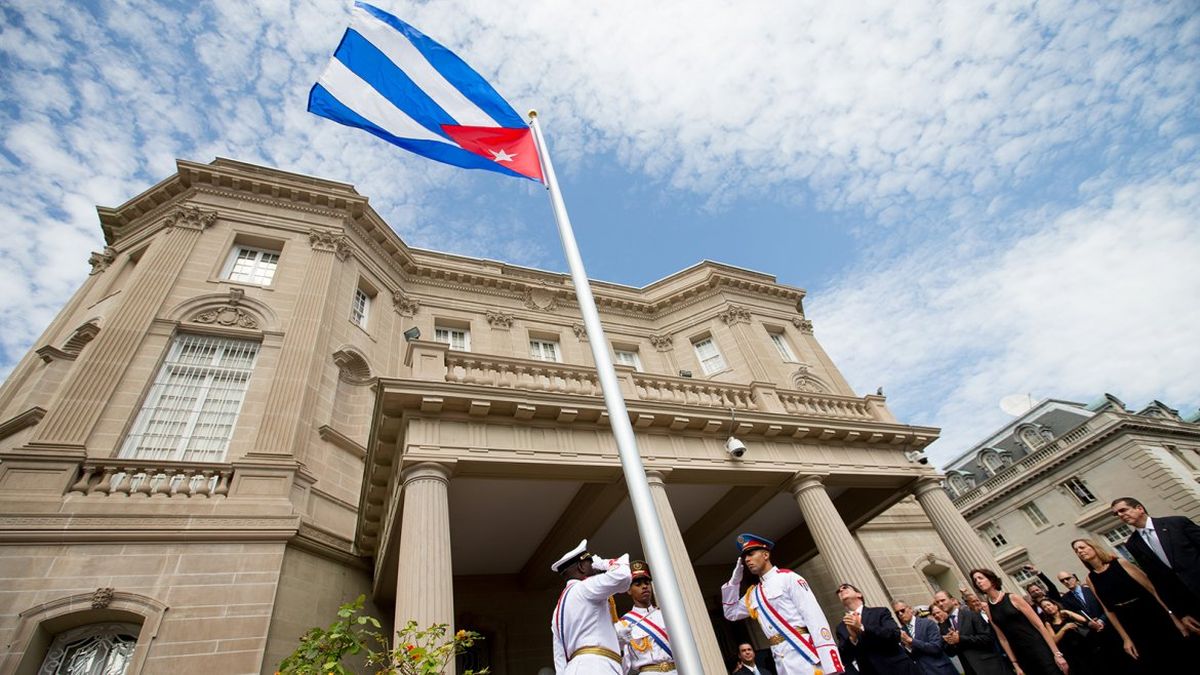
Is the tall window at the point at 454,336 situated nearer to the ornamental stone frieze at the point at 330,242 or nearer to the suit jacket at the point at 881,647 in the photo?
the ornamental stone frieze at the point at 330,242

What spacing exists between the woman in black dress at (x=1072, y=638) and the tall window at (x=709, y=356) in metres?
13.3

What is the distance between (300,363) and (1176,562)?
14764mm

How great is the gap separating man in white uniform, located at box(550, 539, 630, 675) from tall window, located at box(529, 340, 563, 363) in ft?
45.8

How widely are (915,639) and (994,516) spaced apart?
118 feet

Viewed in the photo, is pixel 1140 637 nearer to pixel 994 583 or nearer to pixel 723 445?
pixel 994 583

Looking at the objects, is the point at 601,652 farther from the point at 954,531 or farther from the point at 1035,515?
the point at 1035,515

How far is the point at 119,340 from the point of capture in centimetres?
1205

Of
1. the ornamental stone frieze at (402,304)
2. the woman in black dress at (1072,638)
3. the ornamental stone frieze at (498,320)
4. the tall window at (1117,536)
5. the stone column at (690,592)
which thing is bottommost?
the woman in black dress at (1072,638)

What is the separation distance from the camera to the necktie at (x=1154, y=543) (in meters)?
5.04

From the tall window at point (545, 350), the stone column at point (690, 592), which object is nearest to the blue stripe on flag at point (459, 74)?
the stone column at point (690, 592)

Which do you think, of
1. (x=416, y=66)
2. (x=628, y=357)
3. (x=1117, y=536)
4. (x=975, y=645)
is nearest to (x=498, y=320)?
(x=628, y=357)

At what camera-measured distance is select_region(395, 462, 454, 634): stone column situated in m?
6.80

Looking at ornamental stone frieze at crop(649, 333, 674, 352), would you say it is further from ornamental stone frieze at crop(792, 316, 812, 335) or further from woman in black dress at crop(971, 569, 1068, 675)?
woman in black dress at crop(971, 569, 1068, 675)

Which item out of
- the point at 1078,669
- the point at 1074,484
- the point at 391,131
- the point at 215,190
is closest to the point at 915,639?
the point at 1078,669
